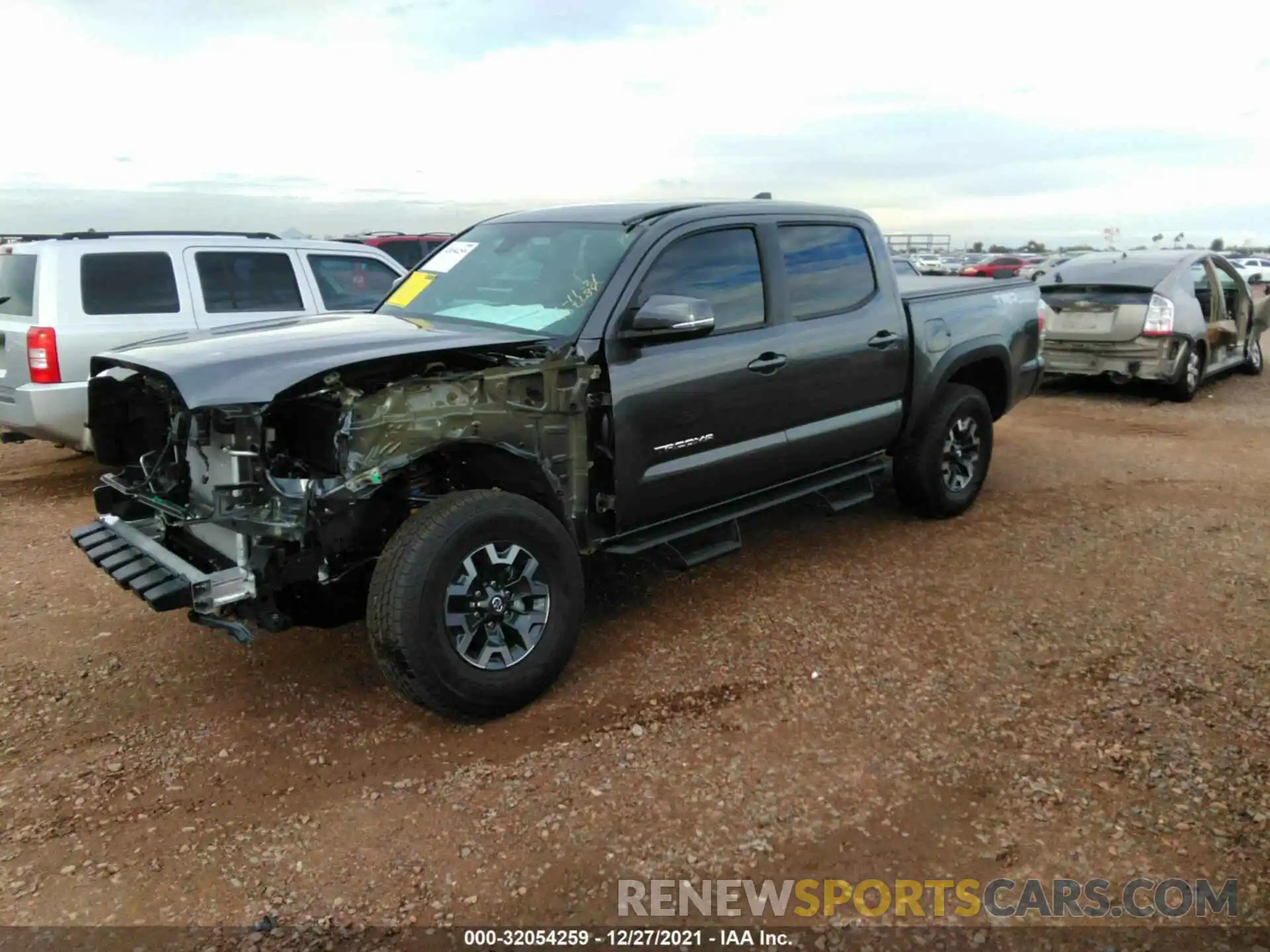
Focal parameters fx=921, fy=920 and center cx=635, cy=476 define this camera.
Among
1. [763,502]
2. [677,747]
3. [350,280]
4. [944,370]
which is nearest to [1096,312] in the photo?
[944,370]

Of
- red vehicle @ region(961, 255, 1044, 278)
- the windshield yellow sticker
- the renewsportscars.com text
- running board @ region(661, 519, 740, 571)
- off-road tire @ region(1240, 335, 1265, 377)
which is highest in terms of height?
red vehicle @ region(961, 255, 1044, 278)

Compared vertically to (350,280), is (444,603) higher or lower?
lower

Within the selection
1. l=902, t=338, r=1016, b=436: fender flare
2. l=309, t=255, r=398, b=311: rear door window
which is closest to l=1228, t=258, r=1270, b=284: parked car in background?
l=902, t=338, r=1016, b=436: fender flare

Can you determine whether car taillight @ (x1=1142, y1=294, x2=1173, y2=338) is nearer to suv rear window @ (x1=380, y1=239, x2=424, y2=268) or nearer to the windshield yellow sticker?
the windshield yellow sticker

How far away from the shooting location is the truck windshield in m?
3.96

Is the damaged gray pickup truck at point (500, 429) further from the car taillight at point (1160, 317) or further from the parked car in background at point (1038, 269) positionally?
the car taillight at point (1160, 317)

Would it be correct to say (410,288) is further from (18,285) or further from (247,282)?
(18,285)

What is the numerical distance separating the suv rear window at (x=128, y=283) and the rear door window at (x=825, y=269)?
4.64 meters

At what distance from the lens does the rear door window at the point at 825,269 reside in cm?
466

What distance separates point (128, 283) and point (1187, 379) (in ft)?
33.1

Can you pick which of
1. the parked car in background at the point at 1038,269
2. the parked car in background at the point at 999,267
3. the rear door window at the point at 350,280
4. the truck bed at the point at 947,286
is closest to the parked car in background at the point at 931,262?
the parked car in background at the point at 999,267

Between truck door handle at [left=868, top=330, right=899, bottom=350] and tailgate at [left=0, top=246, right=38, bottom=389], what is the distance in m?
5.35

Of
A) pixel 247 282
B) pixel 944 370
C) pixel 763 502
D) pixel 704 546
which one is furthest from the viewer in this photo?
pixel 247 282

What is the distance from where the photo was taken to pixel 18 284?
21.0ft
